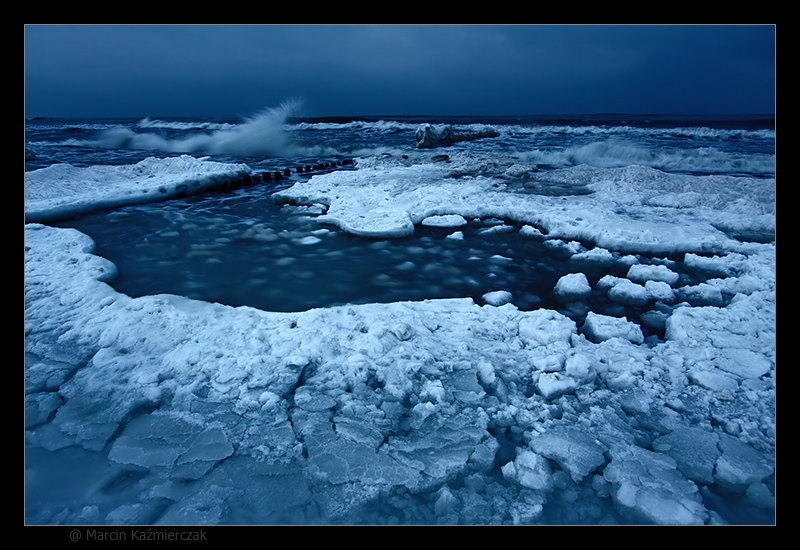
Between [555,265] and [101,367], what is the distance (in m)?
3.87

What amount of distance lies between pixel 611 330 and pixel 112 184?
898 centimetres

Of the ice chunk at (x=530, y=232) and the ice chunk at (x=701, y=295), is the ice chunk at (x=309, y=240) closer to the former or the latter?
the ice chunk at (x=530, y=232)

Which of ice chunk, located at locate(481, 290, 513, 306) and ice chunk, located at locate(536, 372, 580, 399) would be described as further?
ice chunk, located at locate(481, 290, 513, 306)

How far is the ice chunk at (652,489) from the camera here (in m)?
1.52

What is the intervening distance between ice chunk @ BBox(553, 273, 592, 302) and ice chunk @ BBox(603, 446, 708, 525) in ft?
5.75

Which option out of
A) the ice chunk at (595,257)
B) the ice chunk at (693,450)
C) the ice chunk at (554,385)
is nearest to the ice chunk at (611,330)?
the ice chunk at (554,385)

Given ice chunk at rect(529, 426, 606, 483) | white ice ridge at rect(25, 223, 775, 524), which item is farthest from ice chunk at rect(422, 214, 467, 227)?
ice chunk at rect(529, 426, 606, 483)

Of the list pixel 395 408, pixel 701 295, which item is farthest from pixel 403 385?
pixel 701 295

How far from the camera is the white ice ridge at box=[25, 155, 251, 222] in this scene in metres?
6.06

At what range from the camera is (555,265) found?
165 inches

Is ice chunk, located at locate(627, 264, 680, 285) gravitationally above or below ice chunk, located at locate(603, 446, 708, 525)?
above

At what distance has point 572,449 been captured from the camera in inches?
70.9

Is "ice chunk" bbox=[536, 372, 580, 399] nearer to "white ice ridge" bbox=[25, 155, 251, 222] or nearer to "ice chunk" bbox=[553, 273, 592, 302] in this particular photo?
"ice chunk" bbox=[553, 273, 592, 302]
